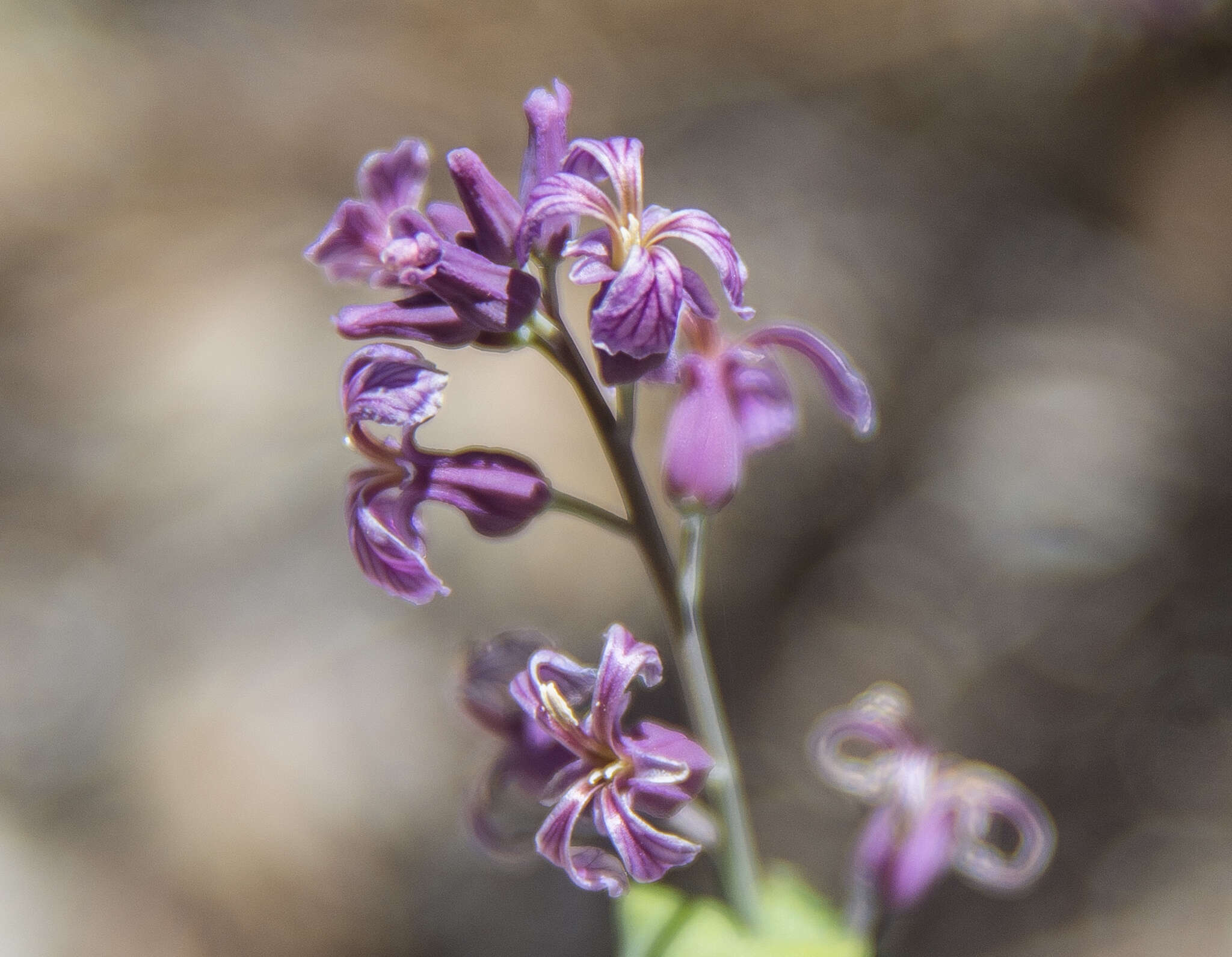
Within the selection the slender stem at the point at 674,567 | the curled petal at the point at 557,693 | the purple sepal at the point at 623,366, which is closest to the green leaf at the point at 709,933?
the slender stem at the point at 674,567

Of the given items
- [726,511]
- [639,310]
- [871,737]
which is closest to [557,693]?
[639,310]

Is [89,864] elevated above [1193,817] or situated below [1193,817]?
above

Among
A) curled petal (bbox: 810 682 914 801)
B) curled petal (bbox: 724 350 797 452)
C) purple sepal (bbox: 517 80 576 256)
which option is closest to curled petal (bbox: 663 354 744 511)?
curled petal (bbox: 724 350 797 452)

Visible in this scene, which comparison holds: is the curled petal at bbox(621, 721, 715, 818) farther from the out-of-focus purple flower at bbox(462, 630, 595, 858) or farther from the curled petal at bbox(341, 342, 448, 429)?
the curled petal at bbox(341, 342, 448, 429)

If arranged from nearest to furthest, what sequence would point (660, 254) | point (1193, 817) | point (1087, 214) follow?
point (660, 254), point (1193, 817), point (1087, 214)

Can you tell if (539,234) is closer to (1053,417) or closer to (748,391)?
(748,391)

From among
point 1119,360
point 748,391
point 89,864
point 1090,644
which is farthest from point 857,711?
point 89,864

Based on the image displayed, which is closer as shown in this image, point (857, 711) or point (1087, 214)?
point (857, 711)

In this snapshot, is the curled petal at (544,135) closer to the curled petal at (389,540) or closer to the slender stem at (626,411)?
the slender stem at (626,411)
